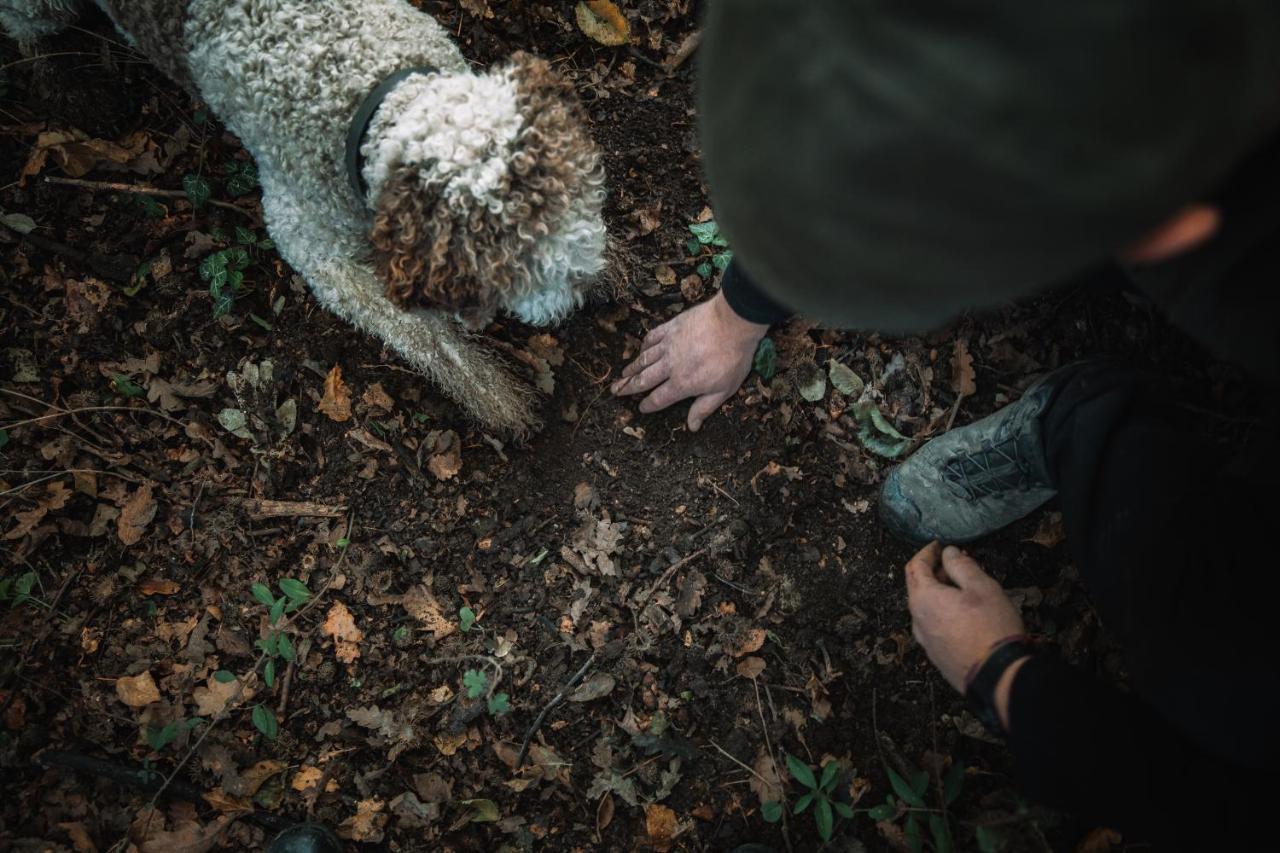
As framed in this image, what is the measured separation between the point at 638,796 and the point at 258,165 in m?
2.64

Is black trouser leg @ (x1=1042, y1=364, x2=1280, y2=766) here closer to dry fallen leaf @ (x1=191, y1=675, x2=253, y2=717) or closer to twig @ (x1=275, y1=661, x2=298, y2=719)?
twig @ (x1=275, y1=661, x2=298, y2=719)

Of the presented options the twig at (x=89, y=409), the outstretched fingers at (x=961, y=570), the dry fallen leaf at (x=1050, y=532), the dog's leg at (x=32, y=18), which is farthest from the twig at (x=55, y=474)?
the dry fallen leaf at (x=1050, y=532)

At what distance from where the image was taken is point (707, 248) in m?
2.58

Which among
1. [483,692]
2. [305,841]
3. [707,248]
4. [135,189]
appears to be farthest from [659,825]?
[135,189]

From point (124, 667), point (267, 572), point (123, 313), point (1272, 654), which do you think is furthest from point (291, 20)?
point (1272, 654)

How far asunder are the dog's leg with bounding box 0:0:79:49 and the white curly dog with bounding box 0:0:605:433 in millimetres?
425

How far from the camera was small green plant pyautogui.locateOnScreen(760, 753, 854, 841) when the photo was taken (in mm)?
1994

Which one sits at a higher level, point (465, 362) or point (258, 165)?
point (258, 165)

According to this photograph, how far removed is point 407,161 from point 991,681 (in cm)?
210

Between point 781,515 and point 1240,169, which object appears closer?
point 1240,169

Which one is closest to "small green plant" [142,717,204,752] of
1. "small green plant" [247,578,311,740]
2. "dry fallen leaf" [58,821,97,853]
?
"small green plant" [247,578,311,740]

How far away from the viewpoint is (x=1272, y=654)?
1.35 meters

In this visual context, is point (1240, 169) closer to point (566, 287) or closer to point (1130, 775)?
point (1130, 775)

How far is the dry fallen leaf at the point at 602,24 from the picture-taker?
2.68 metres
